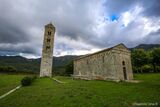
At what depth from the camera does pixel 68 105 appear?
10.5m

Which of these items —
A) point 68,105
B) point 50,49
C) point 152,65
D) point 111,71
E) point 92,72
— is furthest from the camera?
point 152,65

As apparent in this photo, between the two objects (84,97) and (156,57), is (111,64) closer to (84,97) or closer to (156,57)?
(84,97)

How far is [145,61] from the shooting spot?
58656 millimetres

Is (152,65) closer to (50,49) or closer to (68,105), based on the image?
(50,49)

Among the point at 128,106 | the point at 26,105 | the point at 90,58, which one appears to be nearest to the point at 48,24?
the point at 90,58

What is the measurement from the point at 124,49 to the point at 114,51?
4776 millimetres

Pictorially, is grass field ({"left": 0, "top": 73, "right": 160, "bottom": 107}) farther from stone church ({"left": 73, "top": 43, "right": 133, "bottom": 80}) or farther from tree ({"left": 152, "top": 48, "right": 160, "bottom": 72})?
tree ({"left": 152, "top": 48, "right": 160, "bottom": 72})

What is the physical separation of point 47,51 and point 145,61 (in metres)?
44.2

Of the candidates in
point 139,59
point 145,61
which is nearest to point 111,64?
point 139,59

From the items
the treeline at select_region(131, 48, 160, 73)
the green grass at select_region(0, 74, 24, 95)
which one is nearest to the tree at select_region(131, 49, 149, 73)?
the treeline at select_region(131, 48, 160, 73)

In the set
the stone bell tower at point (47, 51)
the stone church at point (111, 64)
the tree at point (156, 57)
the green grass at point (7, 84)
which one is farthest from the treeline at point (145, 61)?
the green grass at point (7, 84)

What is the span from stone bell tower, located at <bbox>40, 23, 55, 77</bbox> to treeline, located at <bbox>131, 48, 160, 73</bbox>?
38292mm

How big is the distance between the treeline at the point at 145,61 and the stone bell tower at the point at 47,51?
1508 inches

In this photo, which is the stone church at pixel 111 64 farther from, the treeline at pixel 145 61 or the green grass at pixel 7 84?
the treeline at pixel 145 61
